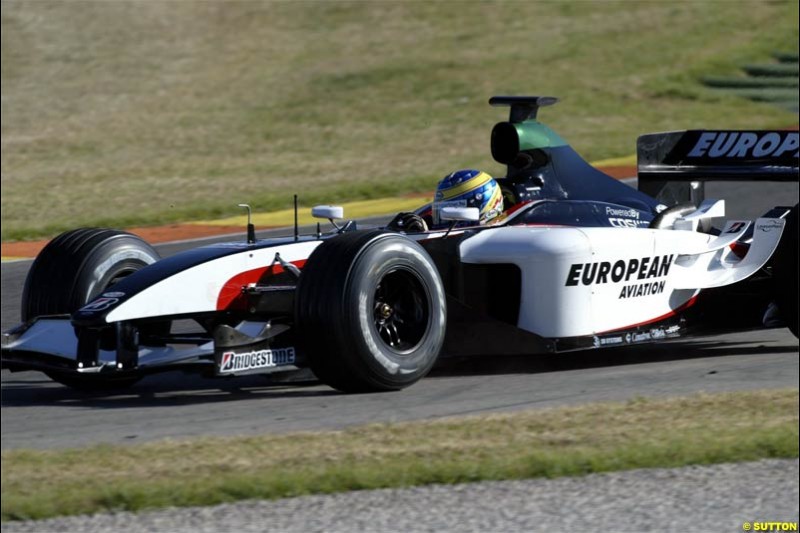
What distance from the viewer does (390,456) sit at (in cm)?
529

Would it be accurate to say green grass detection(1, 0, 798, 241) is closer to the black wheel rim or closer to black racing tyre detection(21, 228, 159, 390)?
black racing tyre detection(21, 228, 159, 390)

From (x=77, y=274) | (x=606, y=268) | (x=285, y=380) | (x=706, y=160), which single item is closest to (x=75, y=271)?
(x=77, y=274)

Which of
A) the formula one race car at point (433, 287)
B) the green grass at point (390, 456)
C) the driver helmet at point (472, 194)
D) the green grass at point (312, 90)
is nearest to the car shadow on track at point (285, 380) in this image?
the formula one race car at point (433, 287)

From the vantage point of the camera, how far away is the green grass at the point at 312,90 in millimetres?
18031

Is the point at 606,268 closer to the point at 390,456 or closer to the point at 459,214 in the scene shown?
the point at 459,214

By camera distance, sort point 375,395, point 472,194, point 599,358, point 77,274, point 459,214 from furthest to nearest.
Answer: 1. point 599,358
2. point 472,194
3. point 77,274
4. point 459,214
5. point 375,395

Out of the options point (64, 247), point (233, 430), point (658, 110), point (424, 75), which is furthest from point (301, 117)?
point (233, 430)

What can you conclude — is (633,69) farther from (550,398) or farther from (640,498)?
(640,498)

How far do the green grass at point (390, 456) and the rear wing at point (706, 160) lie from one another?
3039mm

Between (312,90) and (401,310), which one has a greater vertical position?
(312,90)

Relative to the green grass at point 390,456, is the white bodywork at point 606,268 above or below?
above

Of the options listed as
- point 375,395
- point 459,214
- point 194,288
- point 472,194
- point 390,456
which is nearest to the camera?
point 390,456

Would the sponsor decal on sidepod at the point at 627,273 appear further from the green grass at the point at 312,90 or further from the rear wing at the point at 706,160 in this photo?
the green grass at the point at 312,90

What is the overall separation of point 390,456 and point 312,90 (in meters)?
20.2
